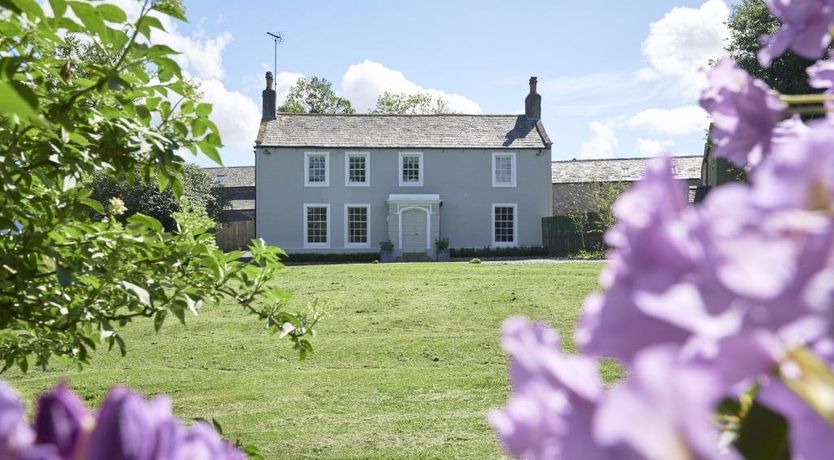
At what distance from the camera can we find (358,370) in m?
9.15

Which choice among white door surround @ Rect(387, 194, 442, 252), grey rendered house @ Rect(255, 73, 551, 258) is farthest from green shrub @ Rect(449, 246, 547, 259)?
white door surround @ Rect(387, 194, 442, 252)

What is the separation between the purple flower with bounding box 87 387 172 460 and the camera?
38 cm

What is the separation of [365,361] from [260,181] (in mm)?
20882

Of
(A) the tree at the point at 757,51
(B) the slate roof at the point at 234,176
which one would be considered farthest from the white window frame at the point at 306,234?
(B) the slate roof at the point at 234,176

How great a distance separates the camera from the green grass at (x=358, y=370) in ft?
21.3

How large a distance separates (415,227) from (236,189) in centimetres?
2166

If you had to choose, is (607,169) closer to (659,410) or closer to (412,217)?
(412,217)

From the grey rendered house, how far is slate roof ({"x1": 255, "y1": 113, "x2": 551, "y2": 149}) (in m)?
0.06

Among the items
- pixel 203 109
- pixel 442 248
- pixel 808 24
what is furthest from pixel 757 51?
pixel 808 24

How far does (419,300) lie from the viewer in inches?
551

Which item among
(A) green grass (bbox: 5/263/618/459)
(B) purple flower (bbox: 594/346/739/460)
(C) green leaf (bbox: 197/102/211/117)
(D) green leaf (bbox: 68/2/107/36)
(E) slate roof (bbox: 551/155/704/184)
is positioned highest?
(E) slate roof (bbox: 551/155/704/184)

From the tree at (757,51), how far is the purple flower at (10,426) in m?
27.2

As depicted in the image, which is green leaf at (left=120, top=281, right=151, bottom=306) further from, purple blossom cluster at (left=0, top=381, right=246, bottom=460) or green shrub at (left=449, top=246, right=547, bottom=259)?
green shrub at (left=449, top=246, right=547, bottom=259)

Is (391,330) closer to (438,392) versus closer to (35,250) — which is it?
(438,392)
